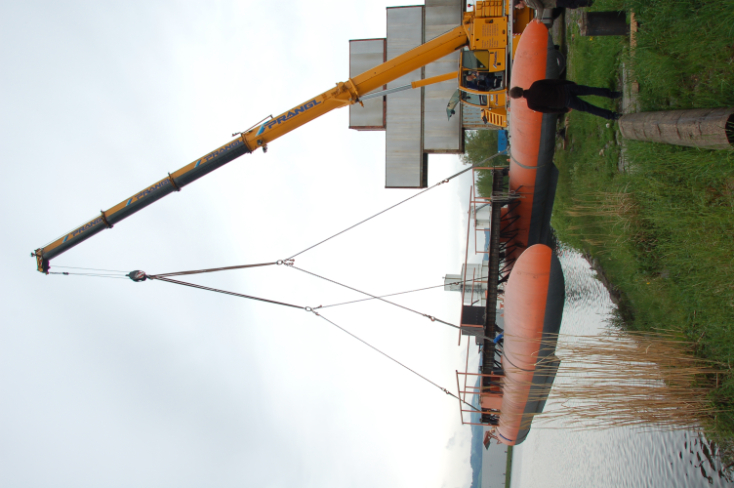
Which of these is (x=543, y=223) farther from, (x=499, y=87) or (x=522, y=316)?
(x=499, y=87)

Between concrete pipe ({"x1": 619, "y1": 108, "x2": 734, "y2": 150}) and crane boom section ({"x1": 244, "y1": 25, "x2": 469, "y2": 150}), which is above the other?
crane boom section ({"x1": 244, "y1": 25, "x2": 469, "y2": 150})

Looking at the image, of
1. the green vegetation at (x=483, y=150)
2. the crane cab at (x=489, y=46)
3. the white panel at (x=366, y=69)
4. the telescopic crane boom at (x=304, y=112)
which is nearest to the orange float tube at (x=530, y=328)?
the crane cab at (x=489, y=46)

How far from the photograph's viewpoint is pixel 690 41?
16.6ft

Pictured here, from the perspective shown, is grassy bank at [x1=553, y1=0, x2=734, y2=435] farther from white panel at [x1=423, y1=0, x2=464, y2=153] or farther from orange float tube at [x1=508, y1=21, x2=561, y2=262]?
white panel at [x1=423, y1=0, x2=464, y2=153]

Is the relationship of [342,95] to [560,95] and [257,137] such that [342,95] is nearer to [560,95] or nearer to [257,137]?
[257,137]

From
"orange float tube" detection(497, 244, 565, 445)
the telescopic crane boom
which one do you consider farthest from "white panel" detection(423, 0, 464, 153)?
"orange float tube" detection(497, 244, 565, 445)

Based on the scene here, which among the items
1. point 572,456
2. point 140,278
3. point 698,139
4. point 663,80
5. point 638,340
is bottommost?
point 572,456

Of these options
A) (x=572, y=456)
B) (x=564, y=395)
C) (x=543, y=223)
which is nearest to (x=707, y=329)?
(x=564, y=395)

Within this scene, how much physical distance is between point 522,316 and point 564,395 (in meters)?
1.74

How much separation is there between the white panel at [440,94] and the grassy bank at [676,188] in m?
4.11

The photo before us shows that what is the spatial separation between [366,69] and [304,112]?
5111 millimetres

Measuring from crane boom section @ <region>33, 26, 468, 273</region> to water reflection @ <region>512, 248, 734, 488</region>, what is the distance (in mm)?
7342

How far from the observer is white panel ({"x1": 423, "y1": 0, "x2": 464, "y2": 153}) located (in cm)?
1168

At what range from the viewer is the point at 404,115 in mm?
12219
